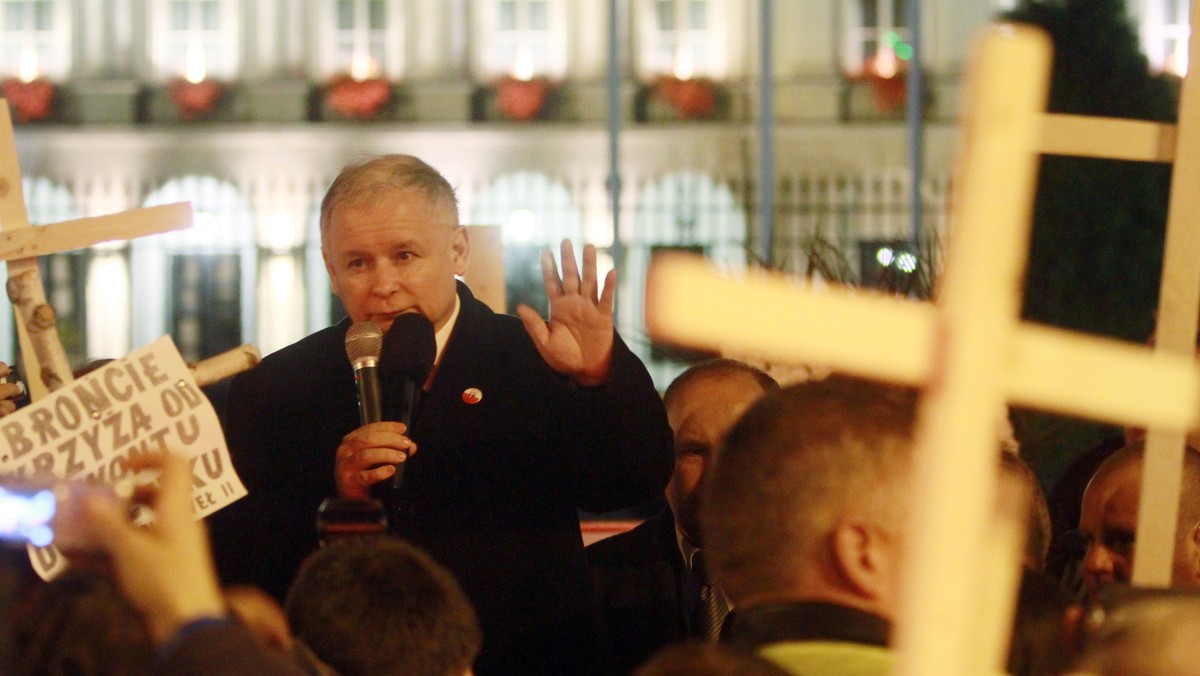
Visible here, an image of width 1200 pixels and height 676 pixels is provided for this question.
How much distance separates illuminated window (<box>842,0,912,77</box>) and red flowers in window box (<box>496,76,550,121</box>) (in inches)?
150

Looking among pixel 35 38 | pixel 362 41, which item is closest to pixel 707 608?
pixel 362 41

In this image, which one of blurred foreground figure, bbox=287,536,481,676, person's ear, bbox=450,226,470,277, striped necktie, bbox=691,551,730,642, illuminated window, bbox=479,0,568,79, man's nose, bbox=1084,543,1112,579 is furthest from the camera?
illuminated window, bbox=479,0,568,79

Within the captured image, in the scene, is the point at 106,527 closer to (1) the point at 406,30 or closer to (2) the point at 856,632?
(2) the point at 856,632

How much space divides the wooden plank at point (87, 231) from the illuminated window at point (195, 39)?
18026 millimetres

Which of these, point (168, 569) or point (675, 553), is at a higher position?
point (168, 569)

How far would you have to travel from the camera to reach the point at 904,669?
112 cm

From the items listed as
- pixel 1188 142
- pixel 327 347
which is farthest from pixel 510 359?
pixel 1188 142

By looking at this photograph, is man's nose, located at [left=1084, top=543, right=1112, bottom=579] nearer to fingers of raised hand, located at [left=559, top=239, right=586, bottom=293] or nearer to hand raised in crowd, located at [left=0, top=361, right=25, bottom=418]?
fingers of raised hand, located at [left=559, top=239, right=586, bottom=293]

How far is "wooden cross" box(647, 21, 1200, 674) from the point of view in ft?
3.57

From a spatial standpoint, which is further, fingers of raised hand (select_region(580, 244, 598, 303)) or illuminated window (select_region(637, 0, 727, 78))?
illuminated window (select_region(637, 0, 727, 78))

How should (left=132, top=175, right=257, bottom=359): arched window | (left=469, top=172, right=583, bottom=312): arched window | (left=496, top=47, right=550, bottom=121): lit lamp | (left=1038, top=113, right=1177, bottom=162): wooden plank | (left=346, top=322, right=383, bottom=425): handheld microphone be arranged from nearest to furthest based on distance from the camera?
1. (left=1038, top=113, right=1177, bottom=162): wooden plank
2. (left=346, top=322, right=383, bottom=425): handheld microphone
3. (left=469, top=172, right=583, bottom=312): arched window
4. (left=132, top=175, right=257, bottom=359): arched window
5. (left=496, top=47, right=550, bottom=121): lit lamp

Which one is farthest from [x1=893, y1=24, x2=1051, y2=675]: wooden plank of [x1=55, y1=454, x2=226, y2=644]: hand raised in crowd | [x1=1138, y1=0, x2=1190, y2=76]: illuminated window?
[x1=1138, y1=0, x2=1190, y2=76]: illuminated window

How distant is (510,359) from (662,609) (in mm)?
719

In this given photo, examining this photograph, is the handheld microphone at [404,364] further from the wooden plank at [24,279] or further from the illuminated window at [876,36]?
the illuminated window at [876,36]
